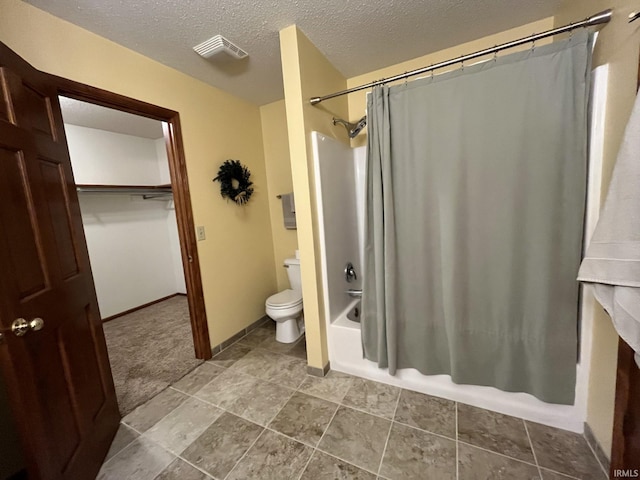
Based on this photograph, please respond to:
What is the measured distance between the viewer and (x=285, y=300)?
7.60 feet

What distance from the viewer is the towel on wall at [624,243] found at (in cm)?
74

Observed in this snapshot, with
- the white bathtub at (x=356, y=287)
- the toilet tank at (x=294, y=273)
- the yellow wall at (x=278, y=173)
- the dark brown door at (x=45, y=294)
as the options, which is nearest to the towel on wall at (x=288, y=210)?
the yellow wall at (x=278, y=173)

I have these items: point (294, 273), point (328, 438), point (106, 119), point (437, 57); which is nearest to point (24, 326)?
point (328, 438)

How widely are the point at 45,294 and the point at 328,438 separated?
148cm

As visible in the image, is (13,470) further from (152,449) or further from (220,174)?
(220,174)

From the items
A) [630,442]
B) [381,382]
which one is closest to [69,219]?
[381,382]

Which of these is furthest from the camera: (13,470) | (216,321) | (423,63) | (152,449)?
(216,321)

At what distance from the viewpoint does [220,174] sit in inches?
85.9

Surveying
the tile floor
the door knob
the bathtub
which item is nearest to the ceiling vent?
the door knob

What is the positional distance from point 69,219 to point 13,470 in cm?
121

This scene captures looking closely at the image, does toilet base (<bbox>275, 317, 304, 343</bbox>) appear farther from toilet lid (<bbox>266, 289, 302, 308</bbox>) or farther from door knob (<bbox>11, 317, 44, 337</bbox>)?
door knob (<bbox>11, 317, 44, 337</bbox>)

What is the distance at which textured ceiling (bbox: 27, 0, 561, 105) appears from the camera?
1.32m

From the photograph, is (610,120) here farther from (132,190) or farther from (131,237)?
(131,237)

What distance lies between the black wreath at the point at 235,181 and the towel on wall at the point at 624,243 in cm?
232
